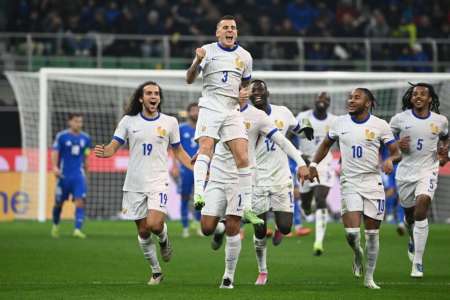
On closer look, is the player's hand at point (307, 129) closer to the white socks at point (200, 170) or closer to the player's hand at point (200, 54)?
the white socks at point (200, 170)

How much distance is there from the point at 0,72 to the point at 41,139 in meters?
6.98

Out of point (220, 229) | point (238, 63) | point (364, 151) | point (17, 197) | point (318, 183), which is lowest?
point (17, 197)

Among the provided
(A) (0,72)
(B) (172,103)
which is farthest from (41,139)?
(A) (0,72)

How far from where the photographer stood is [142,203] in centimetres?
1272

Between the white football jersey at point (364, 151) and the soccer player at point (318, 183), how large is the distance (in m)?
4.55

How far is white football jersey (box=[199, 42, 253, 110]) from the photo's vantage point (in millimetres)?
12164

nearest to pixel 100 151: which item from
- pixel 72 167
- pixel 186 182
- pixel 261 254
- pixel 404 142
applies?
pixel 261 254

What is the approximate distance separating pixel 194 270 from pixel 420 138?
370 cm

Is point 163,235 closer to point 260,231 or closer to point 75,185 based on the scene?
point 260,231

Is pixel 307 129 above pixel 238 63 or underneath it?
underneath

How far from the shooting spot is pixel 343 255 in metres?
17.7

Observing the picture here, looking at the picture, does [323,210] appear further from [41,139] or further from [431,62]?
[431,62]

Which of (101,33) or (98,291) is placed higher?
(101,33)

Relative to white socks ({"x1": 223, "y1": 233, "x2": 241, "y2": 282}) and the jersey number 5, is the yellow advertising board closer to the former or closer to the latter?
the jersey number 5
